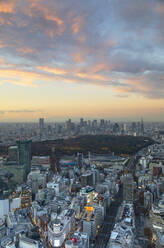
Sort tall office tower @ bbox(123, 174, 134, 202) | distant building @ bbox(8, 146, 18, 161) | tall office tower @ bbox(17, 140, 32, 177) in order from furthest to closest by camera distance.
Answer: distant building @ bbox(8, 146, 18, 161) → tall office tower @ bbox(17, 140, 32, 177) → tall office tower @ bbox(123, 174, 134, 202)

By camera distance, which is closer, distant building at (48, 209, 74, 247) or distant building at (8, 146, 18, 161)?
distant building at (48, 209, 74, 247)

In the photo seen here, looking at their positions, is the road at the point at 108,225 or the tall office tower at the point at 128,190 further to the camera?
the tall office tower at the point at 128,190

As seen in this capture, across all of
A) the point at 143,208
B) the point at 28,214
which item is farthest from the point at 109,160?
the point at 28,214

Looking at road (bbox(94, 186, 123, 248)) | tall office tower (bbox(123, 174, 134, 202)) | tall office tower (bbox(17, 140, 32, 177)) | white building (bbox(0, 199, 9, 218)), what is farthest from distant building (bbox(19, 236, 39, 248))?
tall office tower (bbox(17, 140, 32, 177))

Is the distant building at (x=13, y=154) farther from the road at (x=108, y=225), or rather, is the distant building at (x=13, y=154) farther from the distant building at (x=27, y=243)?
the distant building at (x=27, y=243)

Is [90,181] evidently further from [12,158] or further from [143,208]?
[12,158]

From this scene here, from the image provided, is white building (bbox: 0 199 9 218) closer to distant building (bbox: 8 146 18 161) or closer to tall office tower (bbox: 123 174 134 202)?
tall office tower (bbox: 123 174 134 202)

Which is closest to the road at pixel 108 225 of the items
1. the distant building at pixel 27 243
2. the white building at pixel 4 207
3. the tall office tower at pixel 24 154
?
the distant building at pixel 27 243

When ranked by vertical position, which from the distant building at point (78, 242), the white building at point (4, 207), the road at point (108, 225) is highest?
the distant building at point (78, 242)

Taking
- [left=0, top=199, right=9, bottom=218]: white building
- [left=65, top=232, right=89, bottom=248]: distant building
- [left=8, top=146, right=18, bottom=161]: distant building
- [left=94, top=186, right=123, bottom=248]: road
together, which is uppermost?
[left=8, top=146, right=18, bottom=161]: distant building
